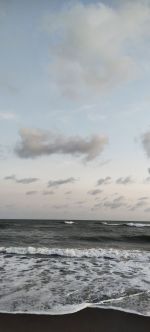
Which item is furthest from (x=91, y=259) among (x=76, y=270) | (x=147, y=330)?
(x=147, y=330)

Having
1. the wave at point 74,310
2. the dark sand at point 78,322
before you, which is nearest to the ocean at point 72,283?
the wave at point 74,310

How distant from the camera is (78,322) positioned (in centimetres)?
565

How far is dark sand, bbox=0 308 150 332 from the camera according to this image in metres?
5.34

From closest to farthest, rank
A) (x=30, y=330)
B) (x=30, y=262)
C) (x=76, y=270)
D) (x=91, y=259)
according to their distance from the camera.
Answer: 1. (x=30, y=330)
2. (x=76, y=270)
3. (x=30, y=262)
4. (x=91, y=259)

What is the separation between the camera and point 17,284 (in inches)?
340

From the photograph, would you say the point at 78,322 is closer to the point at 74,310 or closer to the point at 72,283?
the point at 74,310

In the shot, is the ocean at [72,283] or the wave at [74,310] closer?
the wave at [74,310]

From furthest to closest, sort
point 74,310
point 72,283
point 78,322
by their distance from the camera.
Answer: point 72,283
point 74,310
point 78,322

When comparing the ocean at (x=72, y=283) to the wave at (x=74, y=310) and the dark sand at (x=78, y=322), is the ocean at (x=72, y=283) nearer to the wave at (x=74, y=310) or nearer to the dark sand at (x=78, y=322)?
the wave at (x=74, y=310)

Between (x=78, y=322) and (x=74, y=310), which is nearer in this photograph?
(x=78, y=322)

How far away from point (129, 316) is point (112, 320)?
412mm

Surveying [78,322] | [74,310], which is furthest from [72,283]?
[78,322]

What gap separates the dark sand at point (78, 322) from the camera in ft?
17.5

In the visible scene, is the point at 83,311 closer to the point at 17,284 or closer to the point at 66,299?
the point at 66,299
